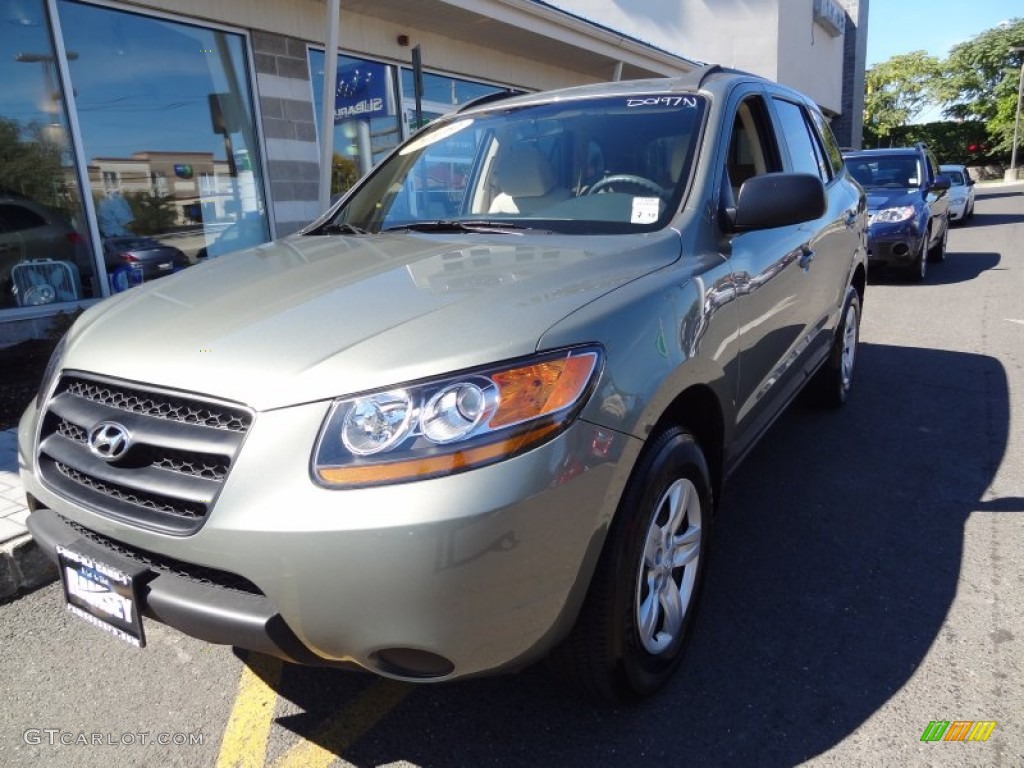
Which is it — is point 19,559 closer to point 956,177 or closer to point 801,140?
point 801,140

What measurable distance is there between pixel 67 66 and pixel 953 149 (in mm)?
52587

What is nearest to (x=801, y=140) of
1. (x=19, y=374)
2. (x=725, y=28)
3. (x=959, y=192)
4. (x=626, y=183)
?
(x=626, y=183)

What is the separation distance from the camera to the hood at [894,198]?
30.9 feet

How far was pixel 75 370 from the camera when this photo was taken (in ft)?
6.78

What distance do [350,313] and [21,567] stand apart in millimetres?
2050

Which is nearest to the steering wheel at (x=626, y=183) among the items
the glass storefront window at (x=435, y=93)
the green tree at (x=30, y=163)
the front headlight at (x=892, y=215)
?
the green tree at (x=30, y=163)

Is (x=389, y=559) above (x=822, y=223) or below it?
below

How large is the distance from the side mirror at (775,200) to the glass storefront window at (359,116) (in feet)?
23.5

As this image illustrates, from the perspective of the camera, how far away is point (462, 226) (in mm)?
2836

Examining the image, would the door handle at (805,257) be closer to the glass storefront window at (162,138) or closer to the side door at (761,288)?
the side door at (761,288)

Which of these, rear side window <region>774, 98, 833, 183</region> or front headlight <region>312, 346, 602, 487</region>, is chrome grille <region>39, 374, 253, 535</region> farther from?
rear side window <region>774, 98, 833, 183</region>

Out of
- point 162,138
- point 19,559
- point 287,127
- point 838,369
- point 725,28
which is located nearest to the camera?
point 19,559

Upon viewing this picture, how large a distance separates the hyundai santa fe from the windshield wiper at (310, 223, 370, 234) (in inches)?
14.2

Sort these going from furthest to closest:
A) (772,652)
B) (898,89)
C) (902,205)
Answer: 1. (898,89)
2. (902,205)
3. (772,652)
